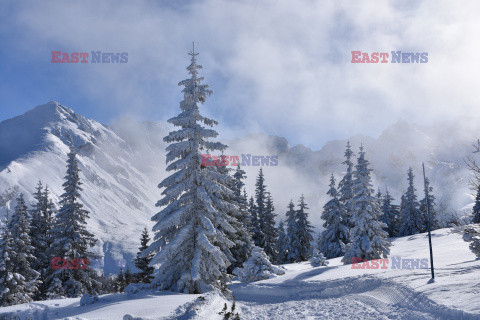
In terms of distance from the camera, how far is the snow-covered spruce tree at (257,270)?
23344 millimetres

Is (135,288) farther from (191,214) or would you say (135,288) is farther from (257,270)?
(257,270)

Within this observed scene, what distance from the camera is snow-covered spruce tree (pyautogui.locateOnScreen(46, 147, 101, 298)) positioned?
2494cm

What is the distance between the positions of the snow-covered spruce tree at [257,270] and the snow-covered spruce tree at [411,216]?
4213cm

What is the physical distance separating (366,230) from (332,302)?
15.1m

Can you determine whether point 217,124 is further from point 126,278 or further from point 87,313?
point 126,278

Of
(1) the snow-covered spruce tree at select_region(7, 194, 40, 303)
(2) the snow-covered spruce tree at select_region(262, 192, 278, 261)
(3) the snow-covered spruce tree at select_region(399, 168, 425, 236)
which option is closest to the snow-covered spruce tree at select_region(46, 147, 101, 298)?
(1) the snow-covered spruce tree at select_region(7, 194, 40, 303)

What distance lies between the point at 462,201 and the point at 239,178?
195 meters

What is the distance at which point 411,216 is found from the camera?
2232 inches

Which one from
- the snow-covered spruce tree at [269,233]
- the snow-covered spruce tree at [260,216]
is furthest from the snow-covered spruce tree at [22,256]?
the snow-covered spruce tree at [269,233]

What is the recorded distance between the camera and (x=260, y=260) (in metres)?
24.0

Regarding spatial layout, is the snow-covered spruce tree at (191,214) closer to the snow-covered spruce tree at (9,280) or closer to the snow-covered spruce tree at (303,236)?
the snow-covered spruce tree at (9,280)

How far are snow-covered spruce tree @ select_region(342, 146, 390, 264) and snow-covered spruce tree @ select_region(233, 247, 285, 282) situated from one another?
8.47 m

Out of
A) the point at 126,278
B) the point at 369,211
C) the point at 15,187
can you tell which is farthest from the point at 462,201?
the point at 15,187

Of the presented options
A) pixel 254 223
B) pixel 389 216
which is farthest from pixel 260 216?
pixel 389 216
